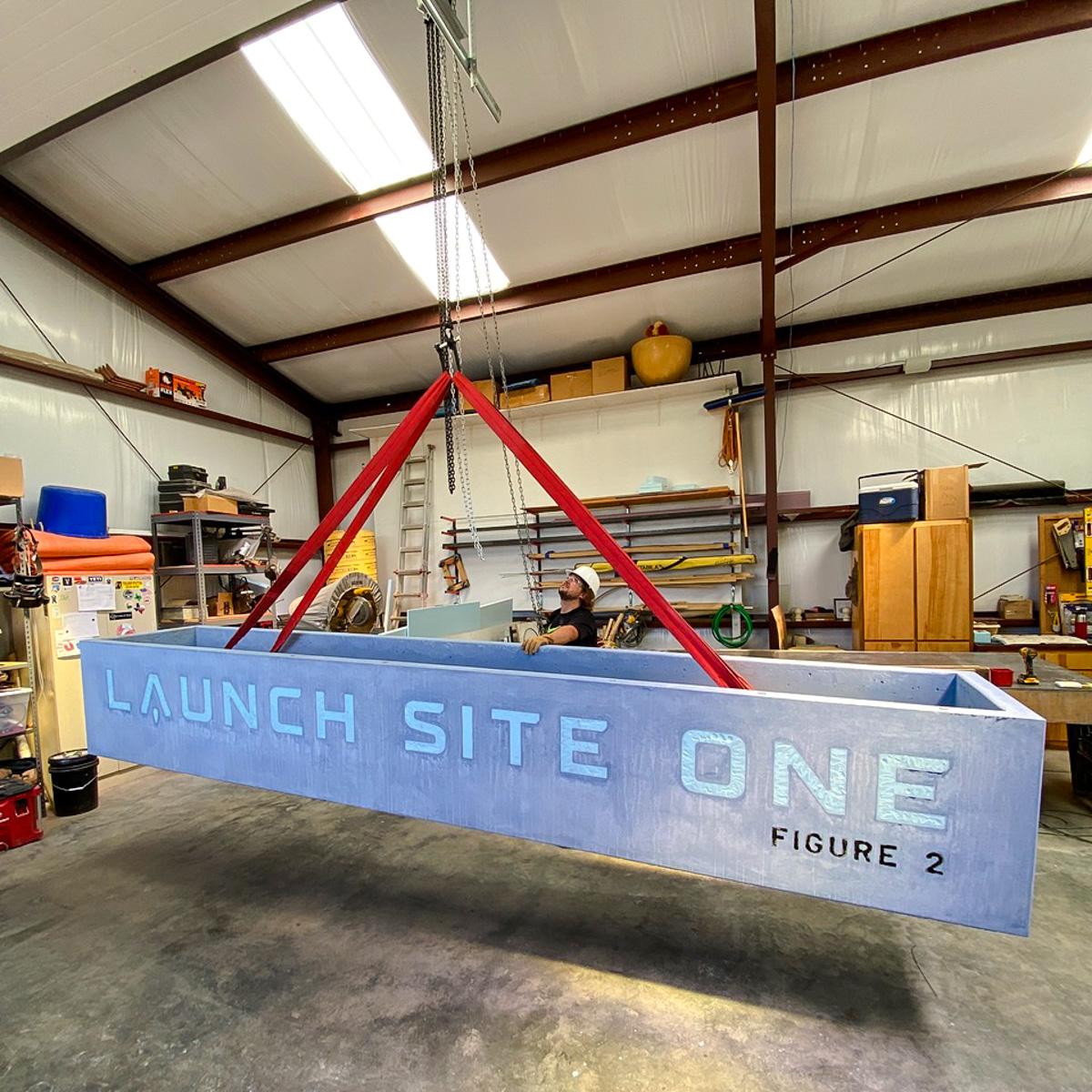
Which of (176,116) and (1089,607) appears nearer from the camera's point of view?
(176,116)

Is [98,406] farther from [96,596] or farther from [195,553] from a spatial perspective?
[96,596]

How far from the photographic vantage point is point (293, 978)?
1.82 m

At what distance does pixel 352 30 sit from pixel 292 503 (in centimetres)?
544

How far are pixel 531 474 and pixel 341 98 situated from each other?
151 inches

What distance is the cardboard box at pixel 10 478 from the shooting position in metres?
3.17

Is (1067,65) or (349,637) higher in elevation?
(1067,65)

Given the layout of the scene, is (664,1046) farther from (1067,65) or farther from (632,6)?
(1067,65)

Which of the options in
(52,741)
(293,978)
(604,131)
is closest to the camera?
(293,978)

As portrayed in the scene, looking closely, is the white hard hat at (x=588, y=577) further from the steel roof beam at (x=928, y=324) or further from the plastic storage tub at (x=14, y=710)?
the steel roof beam at (x=928, y=324)

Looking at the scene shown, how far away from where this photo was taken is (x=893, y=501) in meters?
4.76

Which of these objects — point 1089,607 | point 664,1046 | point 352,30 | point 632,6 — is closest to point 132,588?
point 352,30

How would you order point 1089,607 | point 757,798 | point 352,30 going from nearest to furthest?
1. point 757,798
2. point 352,30
3. point 1089,607

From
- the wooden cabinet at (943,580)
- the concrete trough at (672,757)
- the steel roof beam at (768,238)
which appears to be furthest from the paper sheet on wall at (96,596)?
the wooden cabinet at (943,580)

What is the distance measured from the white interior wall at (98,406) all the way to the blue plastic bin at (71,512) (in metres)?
0.73
